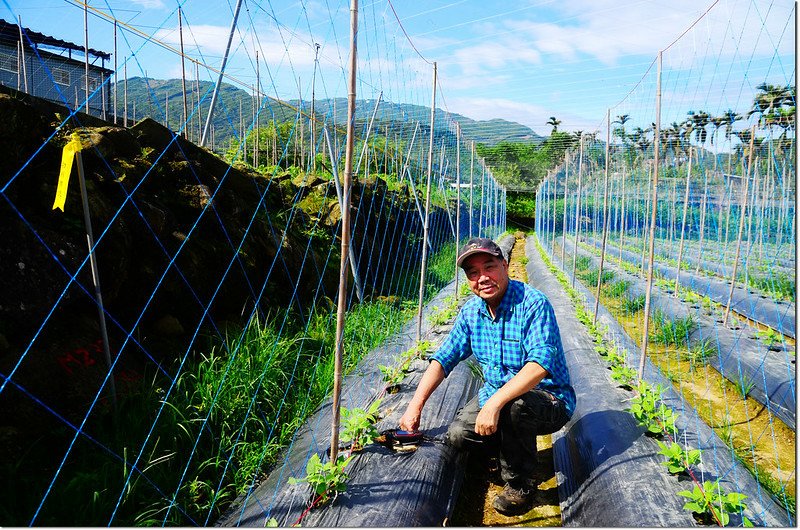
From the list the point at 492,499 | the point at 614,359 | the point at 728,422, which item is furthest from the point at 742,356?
the point at 492,499

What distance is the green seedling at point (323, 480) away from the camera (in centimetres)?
178

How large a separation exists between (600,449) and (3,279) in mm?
2634

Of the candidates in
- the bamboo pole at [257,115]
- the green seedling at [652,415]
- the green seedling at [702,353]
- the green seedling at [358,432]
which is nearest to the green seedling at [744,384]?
the green seedling at [702,353]

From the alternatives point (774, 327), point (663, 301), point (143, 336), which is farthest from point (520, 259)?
point (143, 336)

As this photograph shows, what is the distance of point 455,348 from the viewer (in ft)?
7.55

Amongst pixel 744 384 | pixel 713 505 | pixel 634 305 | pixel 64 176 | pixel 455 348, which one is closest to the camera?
pixel 64 176

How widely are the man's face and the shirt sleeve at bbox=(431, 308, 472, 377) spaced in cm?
20

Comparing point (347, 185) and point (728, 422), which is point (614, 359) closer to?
point (728, 422)

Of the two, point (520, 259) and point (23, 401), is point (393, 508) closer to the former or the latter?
point (23, 401)

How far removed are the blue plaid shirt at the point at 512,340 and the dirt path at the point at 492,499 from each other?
451mm

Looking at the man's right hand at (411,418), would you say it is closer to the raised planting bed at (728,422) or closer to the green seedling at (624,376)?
the raised planting bed at (728,422)

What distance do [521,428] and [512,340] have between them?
0.36 meters

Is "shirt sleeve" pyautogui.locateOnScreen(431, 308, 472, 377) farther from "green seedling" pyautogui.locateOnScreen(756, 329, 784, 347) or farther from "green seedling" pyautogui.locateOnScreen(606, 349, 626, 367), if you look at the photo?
"green seedling" pyautogui.locateOnScreen(756, 329, 784, 347)

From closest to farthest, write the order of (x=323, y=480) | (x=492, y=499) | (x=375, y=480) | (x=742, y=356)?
(x=323, y=480) < (x=375, y=480) < (x=492, y=499) < (x=742, y=356)
